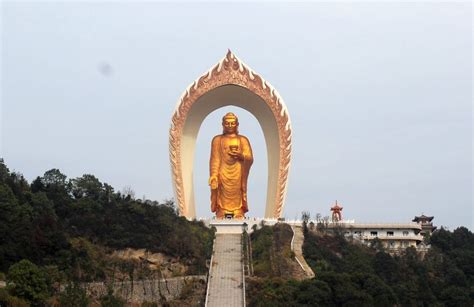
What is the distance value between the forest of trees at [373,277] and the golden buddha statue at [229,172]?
284cm

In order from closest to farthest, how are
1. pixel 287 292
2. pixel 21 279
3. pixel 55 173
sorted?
pixel 21 279 → pixel 287 292 → pixel 55 173

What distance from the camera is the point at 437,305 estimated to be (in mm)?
21078

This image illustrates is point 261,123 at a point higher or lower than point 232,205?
higher

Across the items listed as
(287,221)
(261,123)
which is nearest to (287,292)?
(287,221)

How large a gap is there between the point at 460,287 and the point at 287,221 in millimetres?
6437

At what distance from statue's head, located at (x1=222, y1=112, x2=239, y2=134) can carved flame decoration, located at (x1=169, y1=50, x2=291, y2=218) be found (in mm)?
1246

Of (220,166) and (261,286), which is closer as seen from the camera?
(261,286)

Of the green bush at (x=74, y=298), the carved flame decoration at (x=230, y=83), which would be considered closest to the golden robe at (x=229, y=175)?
Result: the carved flame decoration at (x=230, y=83)

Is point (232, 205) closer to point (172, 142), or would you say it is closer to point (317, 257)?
point (172, 142)

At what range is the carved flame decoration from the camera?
27.1 m

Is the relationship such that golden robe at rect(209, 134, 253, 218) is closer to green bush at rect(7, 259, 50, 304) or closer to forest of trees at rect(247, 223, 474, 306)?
forest of trees at rect(247, 223, 474, 306)

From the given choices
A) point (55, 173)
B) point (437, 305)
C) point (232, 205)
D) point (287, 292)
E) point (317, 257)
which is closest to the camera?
point (287, 292)

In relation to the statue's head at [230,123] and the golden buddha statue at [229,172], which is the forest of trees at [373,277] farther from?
the statue's head at [230,123]

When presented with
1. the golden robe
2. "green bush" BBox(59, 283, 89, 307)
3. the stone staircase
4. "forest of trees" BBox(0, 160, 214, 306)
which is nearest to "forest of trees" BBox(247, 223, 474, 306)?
the stone staircase
